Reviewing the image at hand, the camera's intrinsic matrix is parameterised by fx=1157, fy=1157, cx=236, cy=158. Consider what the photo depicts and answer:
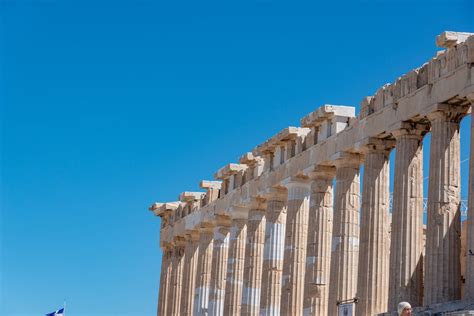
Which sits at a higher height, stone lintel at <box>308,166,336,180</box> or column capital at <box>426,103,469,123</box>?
column capital at <box>426,103,469,123</box>

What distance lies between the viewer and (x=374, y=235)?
3484 centimetres

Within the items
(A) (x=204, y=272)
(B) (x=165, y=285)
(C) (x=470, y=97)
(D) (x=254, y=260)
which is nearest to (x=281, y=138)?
(D) (x=254, y=260)

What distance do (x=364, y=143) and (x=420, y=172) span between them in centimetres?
242

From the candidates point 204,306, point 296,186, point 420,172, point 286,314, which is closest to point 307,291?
point 286,314

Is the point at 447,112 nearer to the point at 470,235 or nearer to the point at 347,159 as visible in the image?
the point at 470,235

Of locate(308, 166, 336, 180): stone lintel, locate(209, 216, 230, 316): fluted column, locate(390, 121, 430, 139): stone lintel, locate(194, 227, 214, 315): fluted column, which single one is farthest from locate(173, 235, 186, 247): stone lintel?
locate(390, 121, 430, 139): stone lintel

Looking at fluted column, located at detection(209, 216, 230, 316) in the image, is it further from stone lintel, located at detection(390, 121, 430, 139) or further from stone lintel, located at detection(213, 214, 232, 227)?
stone lintel, located at detection(390, 121, 430, 139)

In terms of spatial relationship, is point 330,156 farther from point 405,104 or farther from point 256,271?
point 256,271

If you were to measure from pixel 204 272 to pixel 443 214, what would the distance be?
62.0ft

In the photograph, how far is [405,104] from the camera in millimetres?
33281

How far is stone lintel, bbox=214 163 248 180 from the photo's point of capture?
151 feet

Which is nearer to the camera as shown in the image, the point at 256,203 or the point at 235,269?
the point at 256,203

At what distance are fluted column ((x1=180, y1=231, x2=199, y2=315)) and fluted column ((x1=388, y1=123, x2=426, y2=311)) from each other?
18.1 metres

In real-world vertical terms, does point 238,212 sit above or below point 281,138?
below
